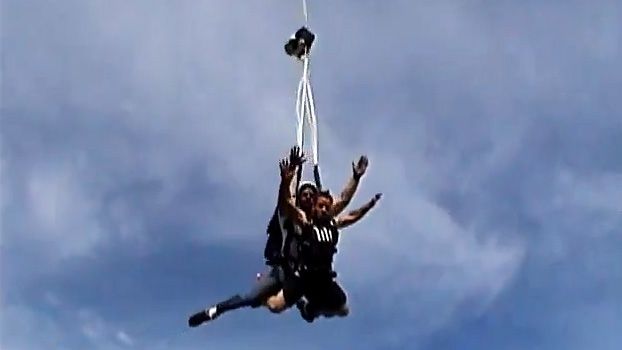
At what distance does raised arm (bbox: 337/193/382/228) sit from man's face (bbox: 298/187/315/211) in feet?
1.29

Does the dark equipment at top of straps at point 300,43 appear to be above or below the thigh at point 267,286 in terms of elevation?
above

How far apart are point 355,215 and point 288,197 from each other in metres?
0.88

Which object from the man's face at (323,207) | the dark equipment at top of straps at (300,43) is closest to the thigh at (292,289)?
the man's face at (323,207)

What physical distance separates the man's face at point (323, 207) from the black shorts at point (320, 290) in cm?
59

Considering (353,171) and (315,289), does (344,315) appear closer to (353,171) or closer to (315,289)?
(315,289)

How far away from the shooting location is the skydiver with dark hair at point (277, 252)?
409 inches

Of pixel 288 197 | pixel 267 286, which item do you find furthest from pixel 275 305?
pixel 288 197

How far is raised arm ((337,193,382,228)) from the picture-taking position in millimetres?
10570

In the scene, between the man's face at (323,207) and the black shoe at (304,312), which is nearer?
the man's face at (323,207)

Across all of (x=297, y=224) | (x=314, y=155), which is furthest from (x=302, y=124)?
(x=297, y=224)

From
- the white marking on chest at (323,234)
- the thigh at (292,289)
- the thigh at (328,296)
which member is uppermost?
the white marking on chest at (323,234)

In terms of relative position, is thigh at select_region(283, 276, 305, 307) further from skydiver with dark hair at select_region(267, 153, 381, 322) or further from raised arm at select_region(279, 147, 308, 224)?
raised arm at select_region(279, 147, 308, 224)

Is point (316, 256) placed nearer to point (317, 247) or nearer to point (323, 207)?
point (317, 247)

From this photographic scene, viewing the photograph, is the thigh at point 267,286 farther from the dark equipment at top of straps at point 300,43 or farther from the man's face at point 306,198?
the dark equipment at top of straps at point 300,43
